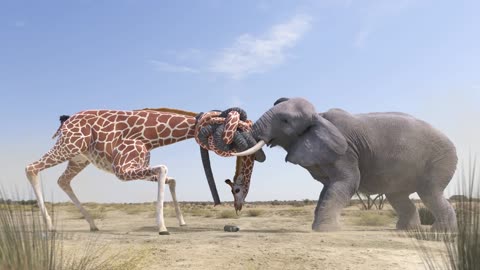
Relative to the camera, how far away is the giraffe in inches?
318

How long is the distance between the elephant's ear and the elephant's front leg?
0.36 metres

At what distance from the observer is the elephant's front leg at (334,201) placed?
7.93 metres

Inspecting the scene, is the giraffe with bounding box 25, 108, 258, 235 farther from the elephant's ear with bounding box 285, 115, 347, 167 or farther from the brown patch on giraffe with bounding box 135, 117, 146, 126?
the elephant's ear with bounding box 285, 115, 347, 167

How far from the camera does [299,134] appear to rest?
8.53 meters

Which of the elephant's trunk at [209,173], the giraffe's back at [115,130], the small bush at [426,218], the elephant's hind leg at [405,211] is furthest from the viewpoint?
the small bush at [426,218]

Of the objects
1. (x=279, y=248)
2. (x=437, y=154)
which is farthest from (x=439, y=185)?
(x=279, y=248)

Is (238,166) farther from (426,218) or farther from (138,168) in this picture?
(426,218)

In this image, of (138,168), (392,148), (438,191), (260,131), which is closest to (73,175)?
(138,168)

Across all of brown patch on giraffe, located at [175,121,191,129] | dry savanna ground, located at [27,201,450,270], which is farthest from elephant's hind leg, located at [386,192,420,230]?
brown patch on giraffe, located at [175,121,191,129]

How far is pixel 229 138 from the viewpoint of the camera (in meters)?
8.23

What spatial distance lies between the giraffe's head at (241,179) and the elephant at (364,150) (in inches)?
17.8

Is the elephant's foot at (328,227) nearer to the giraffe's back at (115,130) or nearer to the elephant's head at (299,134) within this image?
the elephant's head at (299,134)

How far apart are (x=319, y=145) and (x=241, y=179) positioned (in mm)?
1597

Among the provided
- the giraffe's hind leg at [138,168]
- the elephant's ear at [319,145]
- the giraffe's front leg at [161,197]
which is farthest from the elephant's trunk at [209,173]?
the elephant's ear at [319,145]
